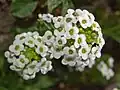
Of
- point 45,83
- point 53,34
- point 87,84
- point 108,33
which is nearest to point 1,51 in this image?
point 45,83

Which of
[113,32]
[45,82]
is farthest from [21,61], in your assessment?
[113,32]

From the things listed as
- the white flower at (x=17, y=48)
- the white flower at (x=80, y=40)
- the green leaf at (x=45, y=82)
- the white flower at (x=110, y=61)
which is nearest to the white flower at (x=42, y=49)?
the white flower at (x=17, y=48)

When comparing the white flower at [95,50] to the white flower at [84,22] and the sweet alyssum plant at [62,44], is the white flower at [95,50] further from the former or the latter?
the white flower at [84,22]

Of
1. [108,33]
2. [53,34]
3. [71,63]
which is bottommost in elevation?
[71,63]

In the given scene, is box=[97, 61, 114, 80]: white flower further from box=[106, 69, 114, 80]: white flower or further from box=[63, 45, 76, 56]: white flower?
box=[63, 45, 76, 56]: white flower

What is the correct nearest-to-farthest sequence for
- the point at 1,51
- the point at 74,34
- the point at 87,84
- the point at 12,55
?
the point at 74,34, the point at 12,55, the point at 1,51, the point at 87,84

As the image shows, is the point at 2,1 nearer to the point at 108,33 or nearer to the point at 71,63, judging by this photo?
the point at 71,63
